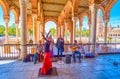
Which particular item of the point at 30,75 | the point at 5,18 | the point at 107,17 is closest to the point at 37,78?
the point at 30,75

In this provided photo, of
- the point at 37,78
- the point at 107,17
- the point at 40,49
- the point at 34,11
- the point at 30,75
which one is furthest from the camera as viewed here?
the point at 107,17

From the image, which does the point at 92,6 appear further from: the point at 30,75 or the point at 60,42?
the point at 30,75

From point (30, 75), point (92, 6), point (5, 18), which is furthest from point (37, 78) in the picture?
point (5, 18)

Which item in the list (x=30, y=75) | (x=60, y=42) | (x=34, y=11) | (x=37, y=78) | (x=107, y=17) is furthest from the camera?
(x=107, y=17)

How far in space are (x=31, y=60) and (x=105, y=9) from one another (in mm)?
12020

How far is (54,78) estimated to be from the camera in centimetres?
486

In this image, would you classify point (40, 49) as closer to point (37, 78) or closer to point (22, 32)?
point (22, 32)

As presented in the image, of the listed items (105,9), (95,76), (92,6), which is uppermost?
(105,9)

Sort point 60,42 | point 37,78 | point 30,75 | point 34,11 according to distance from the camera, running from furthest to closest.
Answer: point 34,11 → point 60,42 → point 30,75 → point 37,78

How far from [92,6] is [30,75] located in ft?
23.4

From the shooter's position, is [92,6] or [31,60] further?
[92,6]

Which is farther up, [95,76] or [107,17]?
[107,17]

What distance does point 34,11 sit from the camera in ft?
41.2

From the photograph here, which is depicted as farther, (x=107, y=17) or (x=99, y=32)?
(x=99, y=32)
